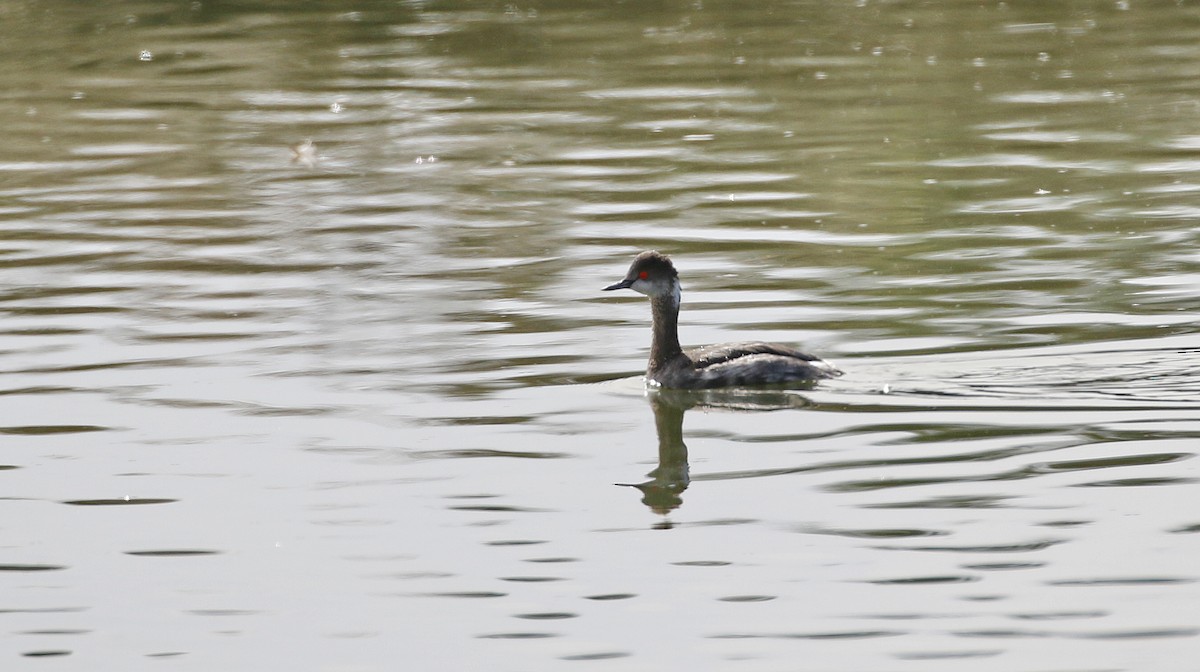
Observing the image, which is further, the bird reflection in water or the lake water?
the bird reflection in water

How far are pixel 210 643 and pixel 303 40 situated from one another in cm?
2492

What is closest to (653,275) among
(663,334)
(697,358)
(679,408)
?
(663,334)

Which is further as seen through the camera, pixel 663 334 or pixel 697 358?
pixel 663 334

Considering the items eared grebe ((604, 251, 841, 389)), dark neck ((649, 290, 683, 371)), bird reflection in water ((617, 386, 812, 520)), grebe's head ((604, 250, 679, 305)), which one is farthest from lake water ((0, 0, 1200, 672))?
grebe's head ((604, 250, 679, 305))

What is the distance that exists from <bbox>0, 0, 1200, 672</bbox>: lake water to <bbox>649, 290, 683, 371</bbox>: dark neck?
30cm

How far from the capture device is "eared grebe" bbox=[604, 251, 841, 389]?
474 inches

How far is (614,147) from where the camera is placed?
22156 mm

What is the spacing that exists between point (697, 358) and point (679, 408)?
53cm

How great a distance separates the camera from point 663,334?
41.4ft

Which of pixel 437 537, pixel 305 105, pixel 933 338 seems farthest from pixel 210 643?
pixel 305 105

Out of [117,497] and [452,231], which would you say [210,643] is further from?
[452,231]

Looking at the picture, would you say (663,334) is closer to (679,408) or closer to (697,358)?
(697,358)

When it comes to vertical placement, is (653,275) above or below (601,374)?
above

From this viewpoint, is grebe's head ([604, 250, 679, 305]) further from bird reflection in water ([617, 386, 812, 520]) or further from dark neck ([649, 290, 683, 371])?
bird reflection in water ([617, 386, 812, 520])
